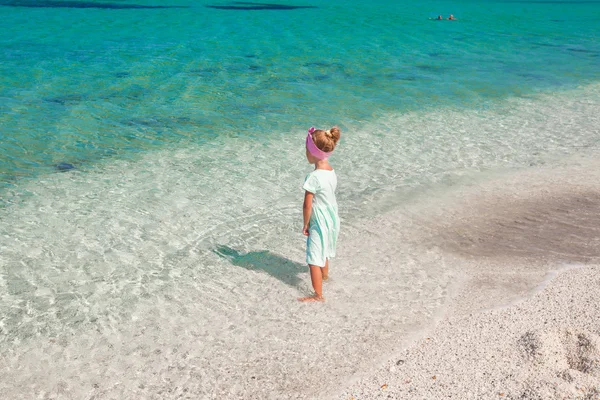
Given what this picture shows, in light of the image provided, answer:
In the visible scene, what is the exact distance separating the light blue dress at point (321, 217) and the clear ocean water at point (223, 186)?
578 mm

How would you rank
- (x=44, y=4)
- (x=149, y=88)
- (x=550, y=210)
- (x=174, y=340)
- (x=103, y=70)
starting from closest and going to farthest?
(x=174, y=340) < (x=550, y=210) < (x=149, y=88) < (x=103, y=70) < (x=44, y=4)

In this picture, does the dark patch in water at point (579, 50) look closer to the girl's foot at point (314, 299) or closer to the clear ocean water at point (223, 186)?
the clear ocean water at point (223, 186)

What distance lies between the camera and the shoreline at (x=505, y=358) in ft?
14.5

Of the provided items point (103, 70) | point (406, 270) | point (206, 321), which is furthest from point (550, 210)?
point (103, 70)

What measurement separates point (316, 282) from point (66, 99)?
11.1m

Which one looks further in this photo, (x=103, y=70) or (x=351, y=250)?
(x=103, y=70)

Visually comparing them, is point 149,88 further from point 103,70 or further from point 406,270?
point 406,270

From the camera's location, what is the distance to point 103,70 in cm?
1853

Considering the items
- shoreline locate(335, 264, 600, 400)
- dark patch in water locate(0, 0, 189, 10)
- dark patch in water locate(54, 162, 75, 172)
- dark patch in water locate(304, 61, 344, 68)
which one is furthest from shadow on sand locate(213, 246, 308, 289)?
dark patch in water locate(0, 0, 189, 10)

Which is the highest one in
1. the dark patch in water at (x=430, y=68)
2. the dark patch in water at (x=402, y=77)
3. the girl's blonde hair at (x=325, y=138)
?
the girl's blonde hair at (x=325, y=138)

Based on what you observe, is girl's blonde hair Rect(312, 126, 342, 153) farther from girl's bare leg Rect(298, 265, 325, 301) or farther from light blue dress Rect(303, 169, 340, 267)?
girl's bare leg Rect(298, 265, 325, 301)

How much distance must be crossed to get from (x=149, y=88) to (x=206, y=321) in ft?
38.6

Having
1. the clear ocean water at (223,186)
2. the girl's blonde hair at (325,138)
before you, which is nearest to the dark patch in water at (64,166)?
the clear ocean water at (223,186)

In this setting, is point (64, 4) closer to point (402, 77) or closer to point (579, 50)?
point (402, 77)
